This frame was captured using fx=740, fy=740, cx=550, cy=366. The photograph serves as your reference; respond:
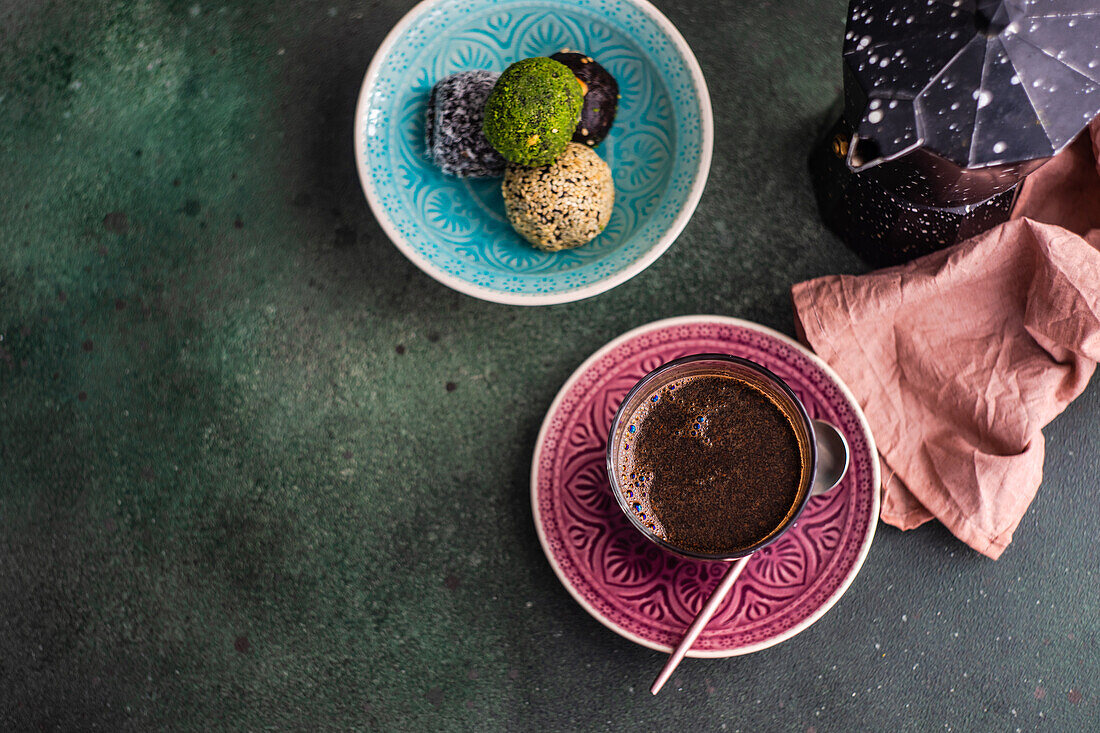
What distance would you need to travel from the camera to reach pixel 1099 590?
1007 mm

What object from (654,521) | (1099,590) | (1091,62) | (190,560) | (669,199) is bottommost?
(190,560)

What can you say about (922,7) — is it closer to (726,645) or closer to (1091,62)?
(1091,62)

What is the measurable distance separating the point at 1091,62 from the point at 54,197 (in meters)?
1.29

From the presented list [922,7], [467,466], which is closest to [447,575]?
[467,466]

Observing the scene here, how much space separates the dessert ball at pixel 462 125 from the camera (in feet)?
2.97

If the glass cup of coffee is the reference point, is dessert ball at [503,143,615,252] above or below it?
above

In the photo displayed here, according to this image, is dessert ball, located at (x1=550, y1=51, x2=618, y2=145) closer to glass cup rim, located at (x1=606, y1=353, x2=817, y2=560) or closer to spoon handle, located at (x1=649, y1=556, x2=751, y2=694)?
glass cup rim, located at (x1=606, y1=353, x2=817, y2=560)

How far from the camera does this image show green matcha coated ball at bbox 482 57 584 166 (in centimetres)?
83

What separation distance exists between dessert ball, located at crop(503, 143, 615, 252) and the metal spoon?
14.7 inches

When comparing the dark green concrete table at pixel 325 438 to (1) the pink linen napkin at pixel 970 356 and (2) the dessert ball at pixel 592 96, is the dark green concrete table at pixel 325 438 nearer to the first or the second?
(1) the pink linen napkin at pixel 970 356

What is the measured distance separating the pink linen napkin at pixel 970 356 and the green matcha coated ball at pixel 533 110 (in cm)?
37

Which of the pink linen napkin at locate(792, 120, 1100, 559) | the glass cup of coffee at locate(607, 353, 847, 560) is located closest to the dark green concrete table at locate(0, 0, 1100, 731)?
the pink linen napkin at locate(792, 120, 1100, 559)

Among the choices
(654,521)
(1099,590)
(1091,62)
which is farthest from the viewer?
(1099,590)

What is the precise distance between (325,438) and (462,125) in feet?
1.55
